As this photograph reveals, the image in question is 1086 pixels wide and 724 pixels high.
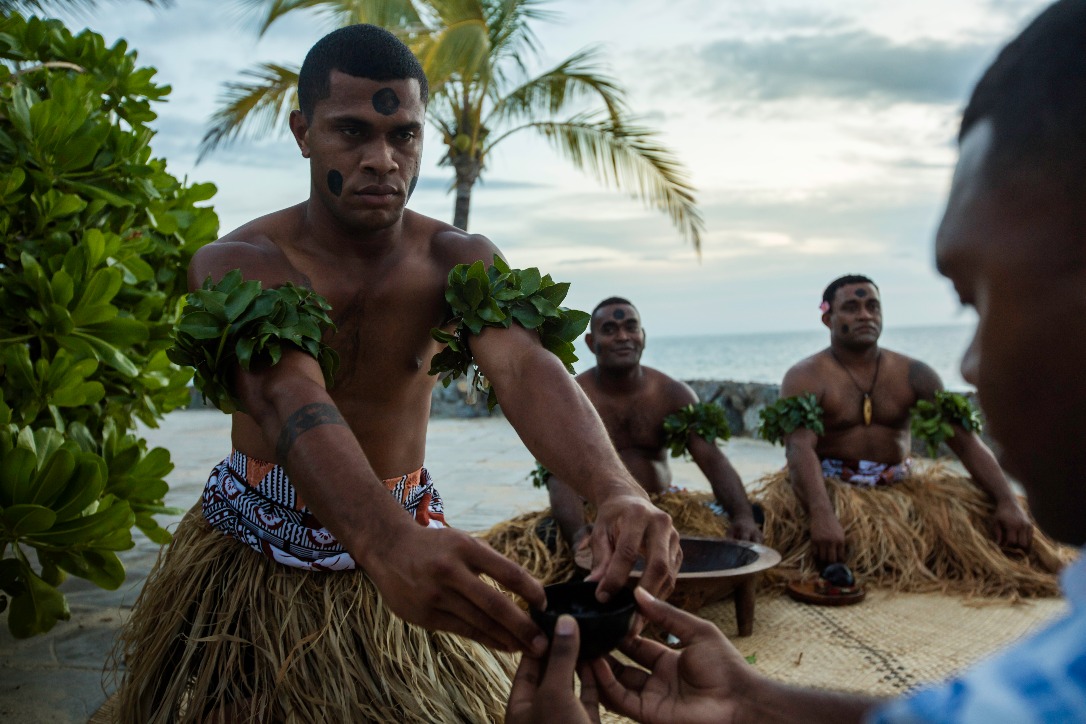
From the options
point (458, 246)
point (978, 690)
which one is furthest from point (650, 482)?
point (978, 690)

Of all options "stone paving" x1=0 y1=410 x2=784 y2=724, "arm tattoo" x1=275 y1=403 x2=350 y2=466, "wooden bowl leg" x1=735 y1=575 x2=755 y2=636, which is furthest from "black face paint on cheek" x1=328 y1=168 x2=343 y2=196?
"wooden bowl leg" x1=735 y1=575 x2=755 y2=636

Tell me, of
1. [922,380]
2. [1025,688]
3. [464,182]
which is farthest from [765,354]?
[1025,688]

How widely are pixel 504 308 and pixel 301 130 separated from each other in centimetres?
65

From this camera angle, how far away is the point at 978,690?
0.51 meters

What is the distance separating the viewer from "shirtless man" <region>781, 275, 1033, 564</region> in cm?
481

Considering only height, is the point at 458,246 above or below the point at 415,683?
above

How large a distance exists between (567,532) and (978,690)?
383cm

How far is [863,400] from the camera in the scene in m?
4.84

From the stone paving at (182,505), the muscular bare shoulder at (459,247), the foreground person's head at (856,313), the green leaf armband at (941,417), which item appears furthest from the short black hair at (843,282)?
the muscular bare shoulder at (459,247)

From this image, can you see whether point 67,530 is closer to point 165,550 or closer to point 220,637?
point 165,550

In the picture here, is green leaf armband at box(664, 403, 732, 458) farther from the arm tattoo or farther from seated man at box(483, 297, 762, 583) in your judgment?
the arm tattoo

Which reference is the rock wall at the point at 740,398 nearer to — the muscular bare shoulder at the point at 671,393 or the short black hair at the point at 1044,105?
the muscular bare shoulder at the point at 671,393

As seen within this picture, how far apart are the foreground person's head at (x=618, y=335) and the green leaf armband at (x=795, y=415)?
772 mm

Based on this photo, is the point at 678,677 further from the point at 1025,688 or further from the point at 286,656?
the point at 1025,688
